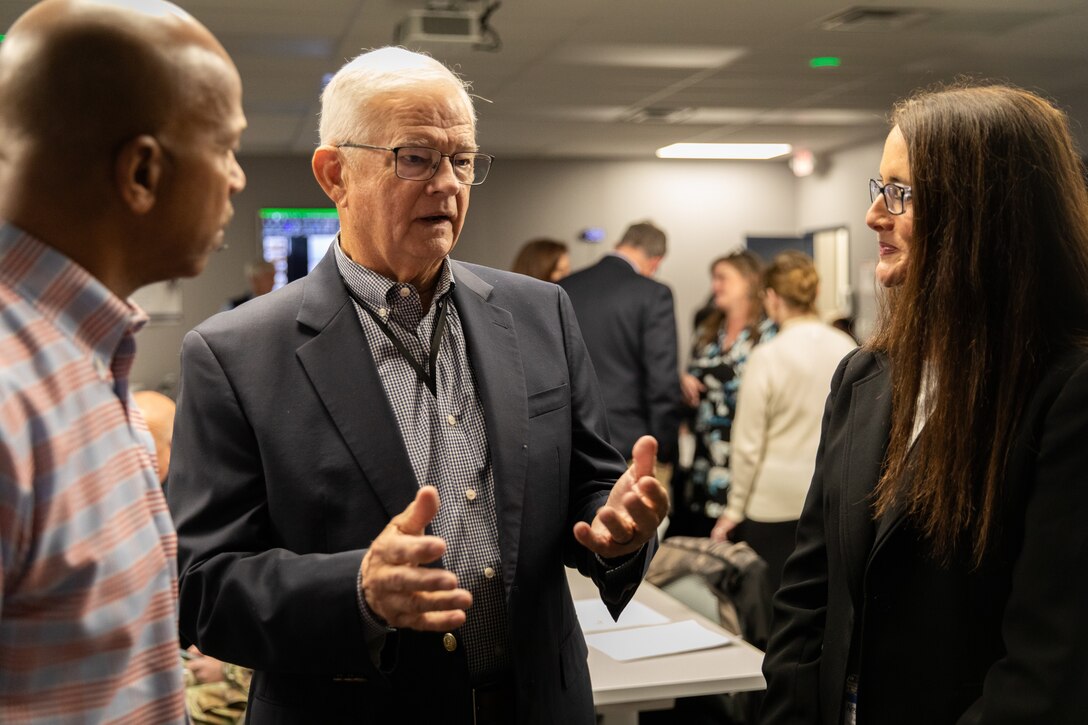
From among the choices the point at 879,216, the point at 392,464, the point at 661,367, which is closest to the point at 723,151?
the point at 661,367

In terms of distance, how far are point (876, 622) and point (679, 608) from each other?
1.33 meters

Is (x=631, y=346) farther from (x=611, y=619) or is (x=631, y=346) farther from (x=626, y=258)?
(x=611, y=619)

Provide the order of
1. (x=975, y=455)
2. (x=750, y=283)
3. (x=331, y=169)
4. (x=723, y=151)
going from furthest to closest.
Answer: (x=723, y=151) < (x=750, y=283) < (x=331, y=169) < (x=975, y=455)

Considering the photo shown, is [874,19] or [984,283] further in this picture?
[874,19]

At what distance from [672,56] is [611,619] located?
4426mm

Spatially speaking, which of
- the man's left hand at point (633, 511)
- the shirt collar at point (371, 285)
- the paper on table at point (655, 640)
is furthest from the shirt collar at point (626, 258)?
the man's left hand at point (633, 511)

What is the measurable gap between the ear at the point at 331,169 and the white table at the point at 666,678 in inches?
45.7

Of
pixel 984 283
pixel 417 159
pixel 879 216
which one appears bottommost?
pixel 984 283

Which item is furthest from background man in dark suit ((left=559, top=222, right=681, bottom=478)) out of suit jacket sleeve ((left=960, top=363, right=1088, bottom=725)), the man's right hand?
the man's right hand

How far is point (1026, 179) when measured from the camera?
55.0 inches

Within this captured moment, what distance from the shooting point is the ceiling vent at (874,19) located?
5.29 meters

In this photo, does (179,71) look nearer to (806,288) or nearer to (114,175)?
(114,175)

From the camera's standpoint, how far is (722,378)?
498cm

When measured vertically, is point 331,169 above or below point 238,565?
above
